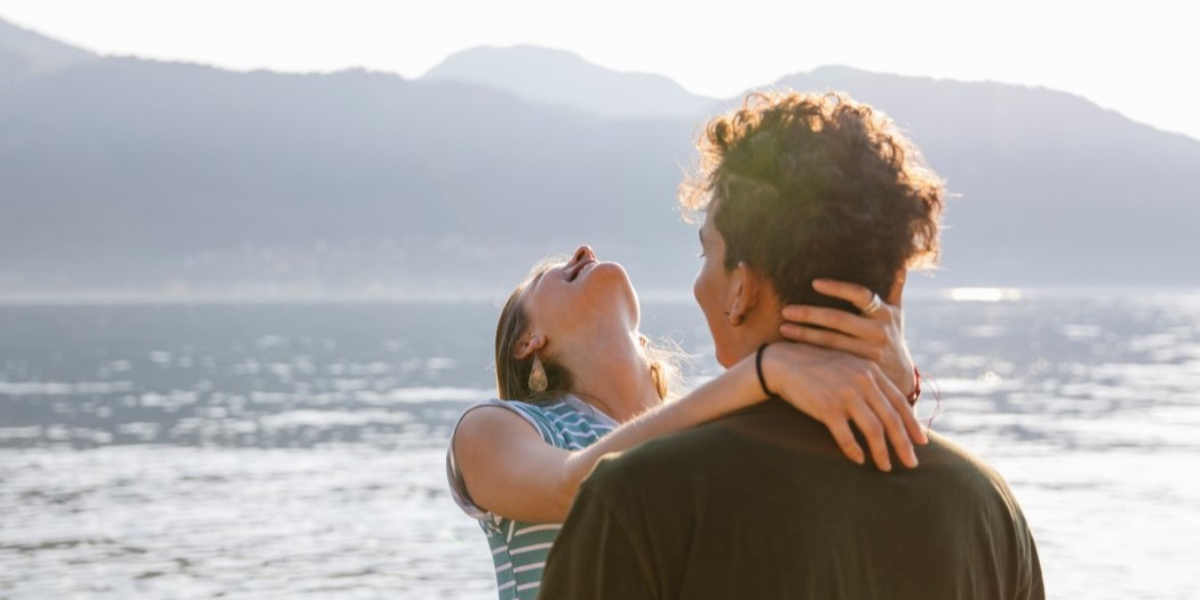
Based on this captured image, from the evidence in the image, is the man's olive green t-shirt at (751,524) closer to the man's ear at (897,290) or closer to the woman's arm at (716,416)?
the woman's arm at (716,416)

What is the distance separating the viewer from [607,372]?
3861mm

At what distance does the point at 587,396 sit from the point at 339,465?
40.2 meters

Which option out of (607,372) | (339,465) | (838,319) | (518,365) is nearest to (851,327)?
(838,319)

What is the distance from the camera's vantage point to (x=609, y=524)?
2.19 m

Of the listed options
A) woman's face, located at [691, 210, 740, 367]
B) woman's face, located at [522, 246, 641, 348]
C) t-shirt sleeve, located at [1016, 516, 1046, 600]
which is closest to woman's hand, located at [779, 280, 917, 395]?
woman's face, located at [691, 210, 740, 367]

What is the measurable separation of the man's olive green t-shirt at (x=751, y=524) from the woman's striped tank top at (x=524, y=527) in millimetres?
1031

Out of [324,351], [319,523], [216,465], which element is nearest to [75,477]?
[216,465]

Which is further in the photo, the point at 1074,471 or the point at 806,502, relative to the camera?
the point at 1074,471

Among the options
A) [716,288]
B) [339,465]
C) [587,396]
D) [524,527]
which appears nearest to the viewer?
[716,288]

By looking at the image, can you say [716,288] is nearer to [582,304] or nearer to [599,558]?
[599,558]

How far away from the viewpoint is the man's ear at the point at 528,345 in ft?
12.7

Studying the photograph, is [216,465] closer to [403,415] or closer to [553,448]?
[403,415]

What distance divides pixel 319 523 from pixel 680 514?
3160 cm

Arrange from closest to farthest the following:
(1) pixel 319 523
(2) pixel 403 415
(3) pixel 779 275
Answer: (3) pixel 779 275
(1) pixel 319 523
(2) pixel 403 415
